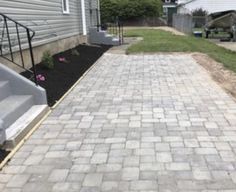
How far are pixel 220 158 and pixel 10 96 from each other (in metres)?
3.32

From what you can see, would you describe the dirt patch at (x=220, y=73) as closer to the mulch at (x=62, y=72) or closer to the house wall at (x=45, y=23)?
the mulch at (x=62, y=72)

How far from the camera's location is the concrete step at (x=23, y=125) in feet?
13.3

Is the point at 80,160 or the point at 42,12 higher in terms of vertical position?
the point at 42,12

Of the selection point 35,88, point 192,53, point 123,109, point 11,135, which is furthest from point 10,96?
point 192,53

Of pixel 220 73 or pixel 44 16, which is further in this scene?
pixel 44 16

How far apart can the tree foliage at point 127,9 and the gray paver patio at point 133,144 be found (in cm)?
2913

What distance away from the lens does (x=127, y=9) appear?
35125mm

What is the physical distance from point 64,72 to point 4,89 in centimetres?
323

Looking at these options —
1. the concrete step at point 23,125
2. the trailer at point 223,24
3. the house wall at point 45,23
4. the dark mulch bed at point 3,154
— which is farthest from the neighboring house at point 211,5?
the dark mulch bed at point 3,154

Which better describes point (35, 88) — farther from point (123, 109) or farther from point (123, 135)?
point (123, 135)

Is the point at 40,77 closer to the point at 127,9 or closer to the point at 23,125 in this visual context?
the point at 23,125

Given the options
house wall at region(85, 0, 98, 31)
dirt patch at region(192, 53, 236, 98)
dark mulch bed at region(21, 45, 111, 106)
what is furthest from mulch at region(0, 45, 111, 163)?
house wall at region(85, 0, 98, 31)

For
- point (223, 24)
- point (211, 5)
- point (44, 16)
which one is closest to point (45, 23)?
point (44, 16)

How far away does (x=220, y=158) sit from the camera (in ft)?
11.9
